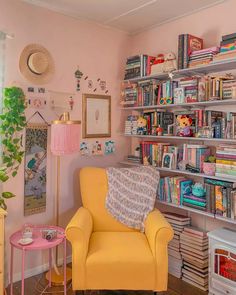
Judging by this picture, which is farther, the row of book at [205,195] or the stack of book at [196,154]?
the stack of book at [196,154]

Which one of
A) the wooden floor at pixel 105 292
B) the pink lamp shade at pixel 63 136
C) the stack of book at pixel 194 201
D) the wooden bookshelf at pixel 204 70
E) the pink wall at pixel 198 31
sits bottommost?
the wooden floor at pixel 105 292

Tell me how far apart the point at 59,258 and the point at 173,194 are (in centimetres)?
126

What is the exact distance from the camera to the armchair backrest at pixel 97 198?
254cm

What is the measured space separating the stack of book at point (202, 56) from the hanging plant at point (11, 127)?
148 centimetres

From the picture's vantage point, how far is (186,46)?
253 cm

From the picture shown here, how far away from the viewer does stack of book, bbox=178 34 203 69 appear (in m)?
2.53

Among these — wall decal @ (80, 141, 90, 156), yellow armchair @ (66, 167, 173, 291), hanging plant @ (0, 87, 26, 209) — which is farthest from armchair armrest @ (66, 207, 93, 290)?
wall decal @ (80, 141, 90, 156)

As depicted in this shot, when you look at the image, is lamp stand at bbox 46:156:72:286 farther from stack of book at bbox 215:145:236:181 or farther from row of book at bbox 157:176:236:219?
stack of book at bbox 215:145:236:181

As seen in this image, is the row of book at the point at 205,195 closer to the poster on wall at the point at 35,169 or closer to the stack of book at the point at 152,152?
the stack of book at the point at 152,152

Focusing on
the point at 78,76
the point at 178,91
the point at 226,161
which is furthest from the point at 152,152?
the point at 78,76

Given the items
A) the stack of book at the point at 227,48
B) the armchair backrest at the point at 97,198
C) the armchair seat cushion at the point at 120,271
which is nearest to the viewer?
the armchair seat cushion at the point at 120,271

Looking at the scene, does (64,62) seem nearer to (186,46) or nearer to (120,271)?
(186,46)

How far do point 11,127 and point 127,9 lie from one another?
1507 millimetres

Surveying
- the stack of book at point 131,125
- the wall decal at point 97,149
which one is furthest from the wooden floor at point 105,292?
the stack of book at point 131,125
